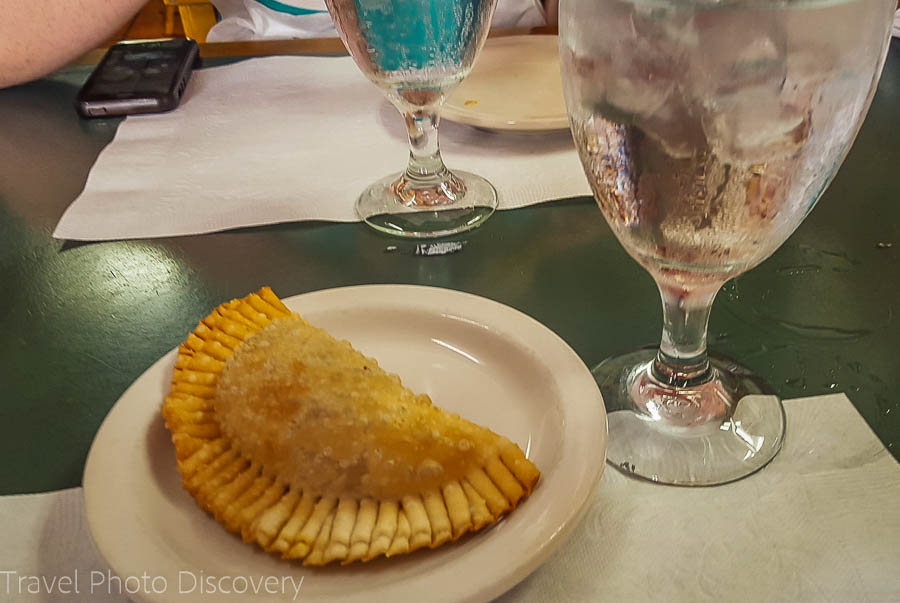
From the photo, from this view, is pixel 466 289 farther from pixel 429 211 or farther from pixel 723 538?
pixel 723 538

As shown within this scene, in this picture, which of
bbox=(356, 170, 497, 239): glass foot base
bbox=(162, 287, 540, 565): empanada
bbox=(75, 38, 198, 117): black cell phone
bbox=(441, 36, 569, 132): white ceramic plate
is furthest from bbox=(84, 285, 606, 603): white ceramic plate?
bbox=(75, 38, 198, 117): black cell phone

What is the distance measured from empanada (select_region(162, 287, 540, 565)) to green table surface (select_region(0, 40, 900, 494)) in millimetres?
85

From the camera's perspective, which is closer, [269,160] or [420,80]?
[420,80]

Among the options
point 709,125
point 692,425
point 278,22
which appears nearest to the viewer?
point 709,125

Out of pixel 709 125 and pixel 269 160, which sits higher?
pixel 709 125

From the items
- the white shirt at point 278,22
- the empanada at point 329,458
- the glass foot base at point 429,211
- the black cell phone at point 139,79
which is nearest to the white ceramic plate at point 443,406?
the empanada at point 329,458

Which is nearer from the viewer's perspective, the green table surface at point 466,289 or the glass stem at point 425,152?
the green table surface at point 466,289

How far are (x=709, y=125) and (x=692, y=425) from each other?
16 centimetres

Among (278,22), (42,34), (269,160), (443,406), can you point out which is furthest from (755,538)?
(278,22)

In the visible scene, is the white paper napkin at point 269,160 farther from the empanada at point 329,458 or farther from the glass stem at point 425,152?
the empanada at point 329,458

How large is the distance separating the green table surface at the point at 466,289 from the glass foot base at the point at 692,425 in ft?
0.07

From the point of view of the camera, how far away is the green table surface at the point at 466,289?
1.33 feet

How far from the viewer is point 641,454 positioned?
357mm

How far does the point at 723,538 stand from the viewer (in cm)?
32
